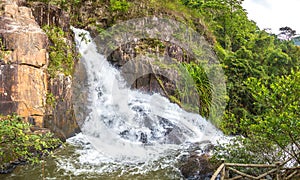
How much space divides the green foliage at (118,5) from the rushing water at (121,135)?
203 cm

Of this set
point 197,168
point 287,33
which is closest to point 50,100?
point 197,168

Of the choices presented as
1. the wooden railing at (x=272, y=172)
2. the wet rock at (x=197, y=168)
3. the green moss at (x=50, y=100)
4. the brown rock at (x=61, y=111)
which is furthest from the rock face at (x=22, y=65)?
the wooden railing at (x=272, y=172)

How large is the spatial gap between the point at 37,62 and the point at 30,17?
1.56 meters

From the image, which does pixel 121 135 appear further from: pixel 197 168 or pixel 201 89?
pixel 201 89

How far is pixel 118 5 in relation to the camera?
12.4 meters

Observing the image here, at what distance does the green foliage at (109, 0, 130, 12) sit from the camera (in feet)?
40.6

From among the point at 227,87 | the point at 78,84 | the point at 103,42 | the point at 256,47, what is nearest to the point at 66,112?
the point at 78,84

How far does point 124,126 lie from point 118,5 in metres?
6.23

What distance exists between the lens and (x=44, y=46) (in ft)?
25.0

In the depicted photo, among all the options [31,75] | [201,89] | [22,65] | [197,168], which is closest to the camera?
[197,168]

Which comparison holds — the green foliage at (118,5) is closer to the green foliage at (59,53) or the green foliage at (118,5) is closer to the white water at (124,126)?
the white water at (124,126)

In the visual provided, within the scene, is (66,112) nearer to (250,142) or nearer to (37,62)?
(37,62)

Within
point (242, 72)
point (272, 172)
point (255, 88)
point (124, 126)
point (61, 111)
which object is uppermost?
point (242, 72)

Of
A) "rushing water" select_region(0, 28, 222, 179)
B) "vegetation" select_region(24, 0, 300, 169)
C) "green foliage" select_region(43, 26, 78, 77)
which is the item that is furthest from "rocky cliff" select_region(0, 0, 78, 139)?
"rushing water" select_region(0, 28, 222, 179)
